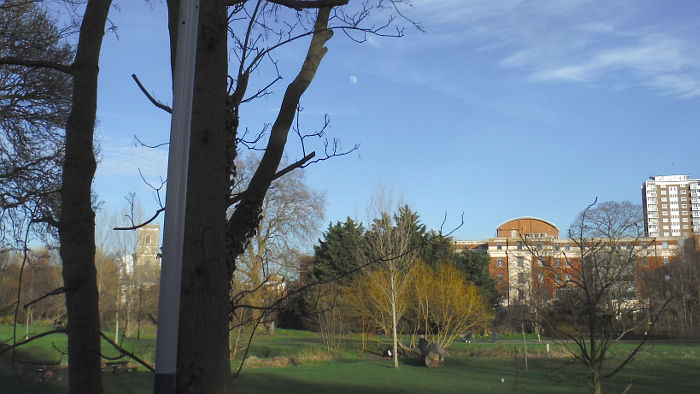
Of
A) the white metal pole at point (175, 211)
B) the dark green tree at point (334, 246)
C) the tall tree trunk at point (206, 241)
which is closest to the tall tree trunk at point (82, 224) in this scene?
the tall tree trunk at point (206, 241)

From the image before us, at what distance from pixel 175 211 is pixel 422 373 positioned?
28.2m

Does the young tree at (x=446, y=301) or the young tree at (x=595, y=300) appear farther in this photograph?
the young tree at (x=446, y=301)

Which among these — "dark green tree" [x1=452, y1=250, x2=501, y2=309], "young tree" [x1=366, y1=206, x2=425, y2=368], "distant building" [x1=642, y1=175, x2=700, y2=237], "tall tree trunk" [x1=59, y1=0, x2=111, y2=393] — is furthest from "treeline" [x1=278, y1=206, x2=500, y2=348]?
"distant building" [x1=642, y1=175, x2=700, y2=237]

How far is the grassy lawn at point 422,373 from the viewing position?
73.2 feet

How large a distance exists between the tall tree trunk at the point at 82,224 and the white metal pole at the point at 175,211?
150cm

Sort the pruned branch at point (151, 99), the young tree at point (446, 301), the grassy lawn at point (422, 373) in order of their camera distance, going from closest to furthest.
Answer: the pruned branch at point (151, 99) → the grassy lawn at point (422, 373) → the young tree at point (446, 301)

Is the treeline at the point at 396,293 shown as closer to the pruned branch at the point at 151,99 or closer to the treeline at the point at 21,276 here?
the treeline at the point at 21,276

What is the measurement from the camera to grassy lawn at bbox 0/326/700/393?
73.2 ft

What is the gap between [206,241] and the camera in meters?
2.25

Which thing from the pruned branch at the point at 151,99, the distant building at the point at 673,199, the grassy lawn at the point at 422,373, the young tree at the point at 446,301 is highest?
the distant building at the point at 673,199

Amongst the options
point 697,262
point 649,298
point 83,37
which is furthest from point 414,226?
point 83,37

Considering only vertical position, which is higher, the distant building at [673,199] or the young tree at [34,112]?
the distant building at [673,199]

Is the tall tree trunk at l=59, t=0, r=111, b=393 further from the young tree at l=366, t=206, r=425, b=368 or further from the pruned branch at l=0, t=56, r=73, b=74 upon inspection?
the young tree at l=366, t=206, r=425, b=368

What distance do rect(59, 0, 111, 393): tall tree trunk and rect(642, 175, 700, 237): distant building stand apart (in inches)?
6522
